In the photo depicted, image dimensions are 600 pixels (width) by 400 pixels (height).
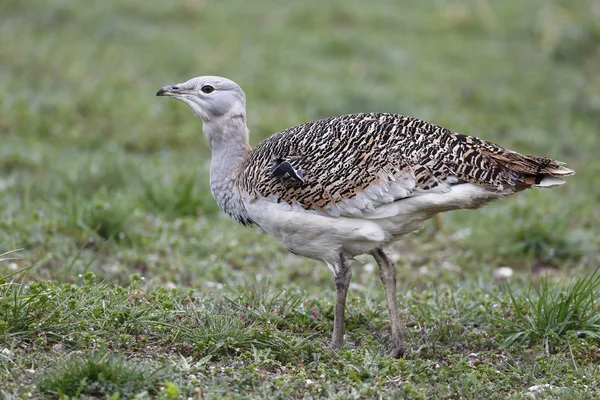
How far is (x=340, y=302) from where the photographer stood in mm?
5047

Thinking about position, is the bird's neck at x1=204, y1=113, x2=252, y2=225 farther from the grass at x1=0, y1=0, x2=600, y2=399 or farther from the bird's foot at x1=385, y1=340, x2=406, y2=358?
the bird's foot at x1=385, y1=340, x2=406, y2=358

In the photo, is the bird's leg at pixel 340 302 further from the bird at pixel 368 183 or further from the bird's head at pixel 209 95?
the bird's head at pixel 209 95

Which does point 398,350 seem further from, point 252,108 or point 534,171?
point 252,108

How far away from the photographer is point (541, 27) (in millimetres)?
13539

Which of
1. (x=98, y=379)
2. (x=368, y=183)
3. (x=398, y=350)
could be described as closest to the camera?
(x=98, y=379)

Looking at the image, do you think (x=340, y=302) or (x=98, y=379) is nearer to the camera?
(x=98, y=379)

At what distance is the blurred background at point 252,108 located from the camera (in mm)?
7062

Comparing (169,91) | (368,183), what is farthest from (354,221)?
(169,91)

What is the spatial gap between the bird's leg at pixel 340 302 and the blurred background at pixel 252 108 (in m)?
1.49

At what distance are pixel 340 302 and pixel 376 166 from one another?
850 millimetres

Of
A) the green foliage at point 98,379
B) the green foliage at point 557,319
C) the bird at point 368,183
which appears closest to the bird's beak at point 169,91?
the bird at point 368,183

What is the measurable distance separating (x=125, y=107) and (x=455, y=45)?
19.2 ft

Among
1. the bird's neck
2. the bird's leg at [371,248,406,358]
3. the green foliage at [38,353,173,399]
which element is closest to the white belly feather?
the bird's leg at [371,248,406,358]

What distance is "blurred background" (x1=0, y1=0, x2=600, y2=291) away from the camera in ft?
23.2
